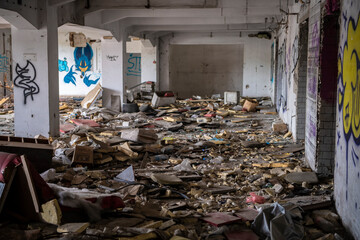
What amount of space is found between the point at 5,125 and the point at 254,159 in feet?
26.8

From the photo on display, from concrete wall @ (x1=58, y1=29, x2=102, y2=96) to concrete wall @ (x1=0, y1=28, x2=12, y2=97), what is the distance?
3.40 meters

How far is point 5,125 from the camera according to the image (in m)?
12.5

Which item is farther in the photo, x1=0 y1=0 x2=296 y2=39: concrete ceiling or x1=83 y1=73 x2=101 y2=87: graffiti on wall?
x1=83 y1=73 x2=101 y2=87: graffiti on wall

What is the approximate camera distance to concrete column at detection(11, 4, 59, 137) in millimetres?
9695

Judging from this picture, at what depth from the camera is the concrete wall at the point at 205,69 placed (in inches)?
986

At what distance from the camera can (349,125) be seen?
4293mm

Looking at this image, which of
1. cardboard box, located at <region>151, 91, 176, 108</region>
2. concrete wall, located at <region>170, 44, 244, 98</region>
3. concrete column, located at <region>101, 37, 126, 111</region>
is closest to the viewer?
concrete column, located at <region>101, 37, 126, 111</region>

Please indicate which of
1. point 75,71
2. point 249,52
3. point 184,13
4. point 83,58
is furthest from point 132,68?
point 184,13

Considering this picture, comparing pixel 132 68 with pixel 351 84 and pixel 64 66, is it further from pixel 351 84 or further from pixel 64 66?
pixel 351 84

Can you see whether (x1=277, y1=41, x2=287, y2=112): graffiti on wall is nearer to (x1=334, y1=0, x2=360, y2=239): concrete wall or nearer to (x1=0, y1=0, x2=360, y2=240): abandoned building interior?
(x1=0, y1=0, x2=360, y2=240): abandoned building interior

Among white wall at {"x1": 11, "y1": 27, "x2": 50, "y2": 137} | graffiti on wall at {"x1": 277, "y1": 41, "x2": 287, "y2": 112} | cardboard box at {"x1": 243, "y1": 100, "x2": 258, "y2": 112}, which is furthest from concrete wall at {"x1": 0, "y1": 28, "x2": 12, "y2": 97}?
graffiti on wall at {"x1": 277, "y1": 41, "x2": 287, "y2": 112}

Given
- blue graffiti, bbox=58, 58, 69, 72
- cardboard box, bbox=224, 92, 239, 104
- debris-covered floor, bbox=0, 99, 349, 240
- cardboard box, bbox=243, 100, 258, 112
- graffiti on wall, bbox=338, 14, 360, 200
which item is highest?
blue graffiti, bbox=58, 58, 69, 72

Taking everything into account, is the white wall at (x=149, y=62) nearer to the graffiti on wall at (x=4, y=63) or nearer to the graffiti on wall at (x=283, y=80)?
the graffiti on wall at (x=4, y=63)

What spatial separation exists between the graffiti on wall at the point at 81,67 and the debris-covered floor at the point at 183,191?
42.4 ft
